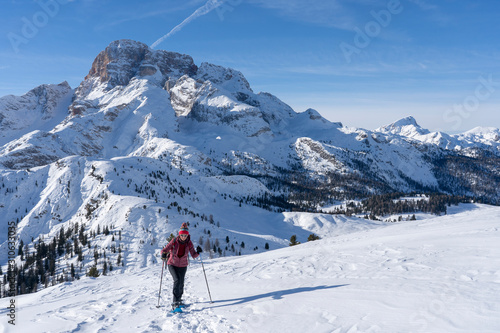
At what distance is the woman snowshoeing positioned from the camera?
12.6m

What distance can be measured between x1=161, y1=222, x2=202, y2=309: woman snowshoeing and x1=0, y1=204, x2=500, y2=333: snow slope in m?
0.91

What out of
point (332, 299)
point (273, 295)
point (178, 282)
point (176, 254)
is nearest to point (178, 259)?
point (176, 254)

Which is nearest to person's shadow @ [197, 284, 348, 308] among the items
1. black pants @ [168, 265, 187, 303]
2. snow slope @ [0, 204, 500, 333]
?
snow slope @ [0, 204, 500, 333]

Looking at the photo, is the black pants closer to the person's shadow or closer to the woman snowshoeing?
the woman snowshoeing

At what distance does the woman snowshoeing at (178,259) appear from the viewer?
12602 mm

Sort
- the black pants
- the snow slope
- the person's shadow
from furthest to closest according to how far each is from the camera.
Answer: the black pants → the person's shadow → the snow slope

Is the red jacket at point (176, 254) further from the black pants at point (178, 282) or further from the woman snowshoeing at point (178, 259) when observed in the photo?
the black pants at point (178, 282)

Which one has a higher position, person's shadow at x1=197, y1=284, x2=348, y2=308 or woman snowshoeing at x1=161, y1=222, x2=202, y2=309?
woman snowshoeing at x1=161, y1=222, x2=202, y2=309

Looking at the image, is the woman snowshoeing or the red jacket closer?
the woman snowshoeing

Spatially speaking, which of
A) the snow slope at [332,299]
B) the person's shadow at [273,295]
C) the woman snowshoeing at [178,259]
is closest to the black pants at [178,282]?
the woman snowshoeing at [178,259]

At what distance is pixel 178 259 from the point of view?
508 inches

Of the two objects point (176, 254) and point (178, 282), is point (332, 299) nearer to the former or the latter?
point (178, 282)

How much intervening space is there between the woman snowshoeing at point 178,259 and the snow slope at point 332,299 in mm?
914

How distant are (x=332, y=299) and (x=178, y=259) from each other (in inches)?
279
